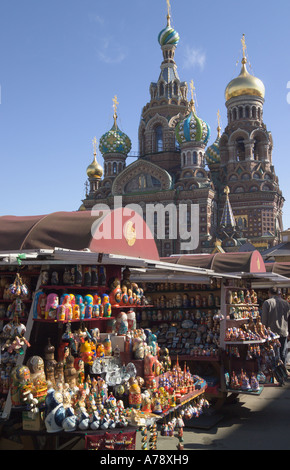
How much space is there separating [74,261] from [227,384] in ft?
11.0

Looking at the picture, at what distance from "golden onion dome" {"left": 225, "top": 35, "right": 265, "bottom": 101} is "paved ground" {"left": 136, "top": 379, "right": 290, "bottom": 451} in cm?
2939

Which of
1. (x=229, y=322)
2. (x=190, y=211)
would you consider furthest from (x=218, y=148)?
(x=229, y=322)

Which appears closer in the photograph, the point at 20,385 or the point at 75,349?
the point at 20,385

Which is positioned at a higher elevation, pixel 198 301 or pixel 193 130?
pixel 193 130

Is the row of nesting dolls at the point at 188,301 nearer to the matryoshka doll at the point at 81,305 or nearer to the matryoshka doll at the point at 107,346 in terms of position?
the matryoshka doll at the point at 107,346

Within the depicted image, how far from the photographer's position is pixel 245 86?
33.5 m

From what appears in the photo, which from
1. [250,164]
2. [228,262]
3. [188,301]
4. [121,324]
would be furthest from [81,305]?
[250,164]

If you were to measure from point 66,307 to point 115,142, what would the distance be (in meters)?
32.0

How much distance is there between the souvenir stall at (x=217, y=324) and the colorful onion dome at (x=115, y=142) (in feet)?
91.5

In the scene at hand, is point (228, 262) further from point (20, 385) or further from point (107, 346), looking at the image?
point (20, 385)

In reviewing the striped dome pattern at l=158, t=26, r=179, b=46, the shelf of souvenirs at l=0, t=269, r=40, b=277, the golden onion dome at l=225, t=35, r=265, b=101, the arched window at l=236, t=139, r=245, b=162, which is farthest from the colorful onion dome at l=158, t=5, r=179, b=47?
the shelf of souvenirs at l=0, t=269, r=40, b=277

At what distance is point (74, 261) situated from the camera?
487 cm

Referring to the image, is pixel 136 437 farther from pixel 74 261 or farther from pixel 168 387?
pixel 74 261

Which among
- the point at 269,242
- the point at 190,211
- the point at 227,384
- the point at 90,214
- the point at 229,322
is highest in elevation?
the point at 190,211
